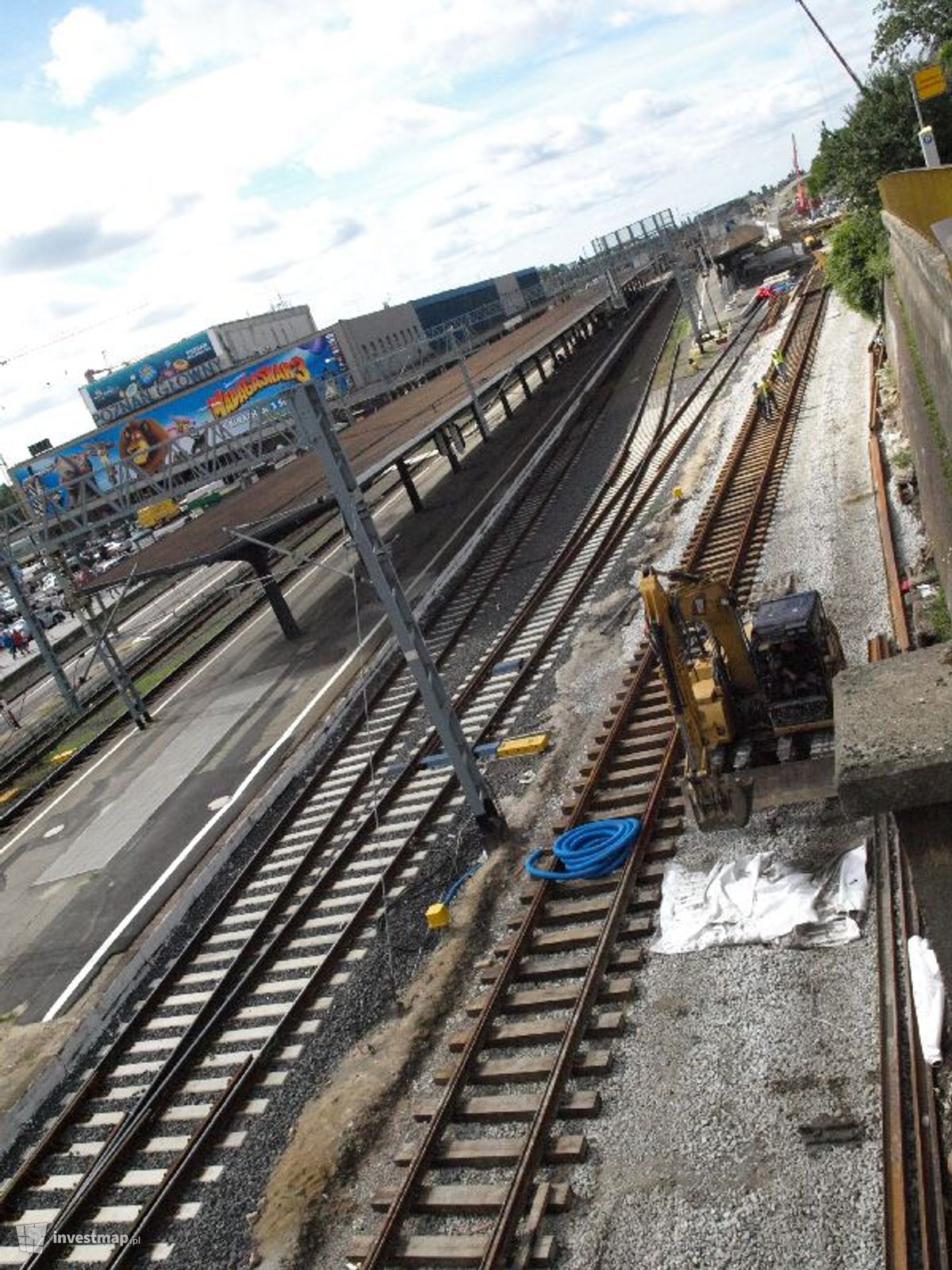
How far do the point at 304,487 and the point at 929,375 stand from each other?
18.7 meters

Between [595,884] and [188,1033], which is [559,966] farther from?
[188,1033]

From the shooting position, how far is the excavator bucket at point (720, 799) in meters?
10.4

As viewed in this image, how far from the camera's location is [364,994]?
35.1ft

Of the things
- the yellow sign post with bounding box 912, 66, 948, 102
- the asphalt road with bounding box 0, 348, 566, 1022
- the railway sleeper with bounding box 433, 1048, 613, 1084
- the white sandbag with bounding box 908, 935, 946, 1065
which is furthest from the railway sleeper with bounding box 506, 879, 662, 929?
the yellow sign post with bounding box 912, 66, 948, 102

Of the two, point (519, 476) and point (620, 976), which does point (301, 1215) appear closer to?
point (620, 976)

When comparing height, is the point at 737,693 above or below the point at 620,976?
above

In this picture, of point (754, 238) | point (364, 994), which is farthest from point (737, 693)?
point (754, 238)

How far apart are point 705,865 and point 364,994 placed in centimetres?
391

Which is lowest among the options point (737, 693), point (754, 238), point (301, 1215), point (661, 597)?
point (301, 1215)

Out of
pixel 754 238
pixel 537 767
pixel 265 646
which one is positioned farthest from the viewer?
pixel 754 238

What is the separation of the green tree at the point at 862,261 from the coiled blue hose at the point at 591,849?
2189 cm

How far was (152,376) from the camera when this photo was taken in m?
89.4
